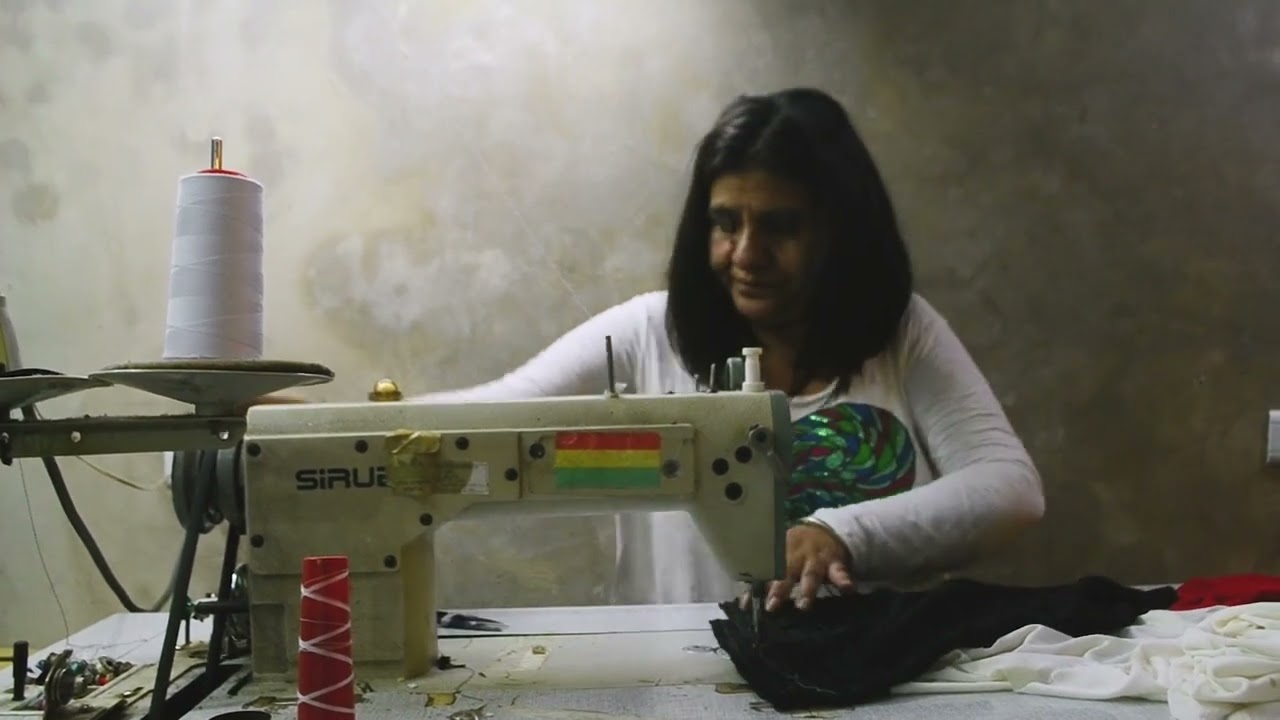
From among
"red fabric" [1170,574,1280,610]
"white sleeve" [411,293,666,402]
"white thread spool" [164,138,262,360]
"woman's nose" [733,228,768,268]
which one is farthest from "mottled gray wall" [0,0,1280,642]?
A: "white thread spool" [164,138,262,360]

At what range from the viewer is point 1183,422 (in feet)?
5.66

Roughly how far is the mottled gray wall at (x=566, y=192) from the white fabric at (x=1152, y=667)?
811 mm

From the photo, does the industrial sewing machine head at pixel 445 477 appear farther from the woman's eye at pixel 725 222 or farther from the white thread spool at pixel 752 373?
the woman's eye at pixel 725 222

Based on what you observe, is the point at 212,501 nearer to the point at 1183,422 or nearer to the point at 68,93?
the point at 68,93

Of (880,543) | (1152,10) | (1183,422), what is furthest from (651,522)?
(1152,10)

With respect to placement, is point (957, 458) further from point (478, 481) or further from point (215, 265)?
point (215, 265)

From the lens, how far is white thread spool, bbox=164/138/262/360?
1116 mm

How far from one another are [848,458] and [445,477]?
90cm

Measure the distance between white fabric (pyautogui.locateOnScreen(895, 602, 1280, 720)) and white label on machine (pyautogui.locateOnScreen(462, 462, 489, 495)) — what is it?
470 millimetres

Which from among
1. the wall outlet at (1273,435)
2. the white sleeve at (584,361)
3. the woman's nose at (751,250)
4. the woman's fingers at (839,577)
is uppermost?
the woman's nose at (751,250)

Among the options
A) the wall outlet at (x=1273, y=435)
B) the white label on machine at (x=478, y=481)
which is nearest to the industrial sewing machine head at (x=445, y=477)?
the white label on machine at (x=478, y=481)

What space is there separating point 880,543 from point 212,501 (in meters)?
0.98

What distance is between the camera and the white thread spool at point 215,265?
112 cm

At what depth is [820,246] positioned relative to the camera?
5.38ft
